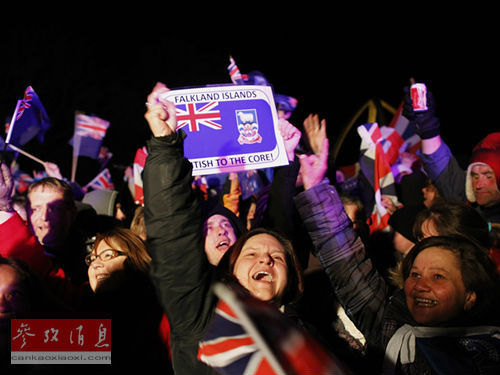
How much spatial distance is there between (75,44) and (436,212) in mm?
16553

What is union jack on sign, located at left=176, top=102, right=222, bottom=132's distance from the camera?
2963 mm

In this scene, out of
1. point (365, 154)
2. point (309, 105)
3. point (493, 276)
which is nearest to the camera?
point (493, 276)

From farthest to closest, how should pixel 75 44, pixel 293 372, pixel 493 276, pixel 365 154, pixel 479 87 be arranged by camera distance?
pixel 75 44, pixel 479 87, pixel 365 154, pixel 493 276, pixel 293 372

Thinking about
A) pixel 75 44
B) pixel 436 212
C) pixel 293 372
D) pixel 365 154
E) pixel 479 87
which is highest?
pixel 75 44

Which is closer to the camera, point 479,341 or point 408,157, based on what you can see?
point 479,341

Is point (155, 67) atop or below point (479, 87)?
atop

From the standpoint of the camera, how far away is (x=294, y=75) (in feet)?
70.4

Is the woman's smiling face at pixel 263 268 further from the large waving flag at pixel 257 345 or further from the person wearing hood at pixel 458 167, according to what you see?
the person wearing hood at pixel 458 167

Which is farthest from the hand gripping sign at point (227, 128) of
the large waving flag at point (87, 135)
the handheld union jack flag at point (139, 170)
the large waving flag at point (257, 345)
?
the large waving flag at point (87, 135)

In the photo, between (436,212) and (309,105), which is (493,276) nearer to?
(436,212)

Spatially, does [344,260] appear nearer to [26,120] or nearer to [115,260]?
[115,260]

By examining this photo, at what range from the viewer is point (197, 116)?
3008 millimetres

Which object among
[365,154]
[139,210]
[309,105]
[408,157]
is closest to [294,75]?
[309,105]

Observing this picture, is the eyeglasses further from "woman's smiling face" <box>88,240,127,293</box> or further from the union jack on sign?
the union jack on sign
